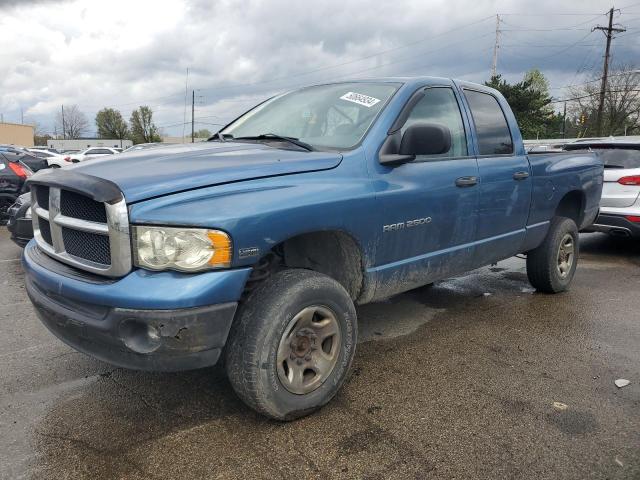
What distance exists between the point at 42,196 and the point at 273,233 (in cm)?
143

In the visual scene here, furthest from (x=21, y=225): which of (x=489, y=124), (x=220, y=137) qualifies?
(x=489, y=124)

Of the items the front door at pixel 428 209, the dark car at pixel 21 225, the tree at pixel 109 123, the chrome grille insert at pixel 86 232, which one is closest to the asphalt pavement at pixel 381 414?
the front door at pixel 428 209

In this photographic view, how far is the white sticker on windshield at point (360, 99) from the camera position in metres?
3.47

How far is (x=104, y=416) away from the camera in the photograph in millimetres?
2885

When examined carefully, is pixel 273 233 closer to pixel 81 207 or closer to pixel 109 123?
pixel 81 207

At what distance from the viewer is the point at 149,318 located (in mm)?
2256

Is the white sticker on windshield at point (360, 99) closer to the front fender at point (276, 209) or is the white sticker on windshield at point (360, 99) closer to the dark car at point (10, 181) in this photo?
the front fender at point (276, 209)

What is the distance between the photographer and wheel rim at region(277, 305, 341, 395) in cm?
267

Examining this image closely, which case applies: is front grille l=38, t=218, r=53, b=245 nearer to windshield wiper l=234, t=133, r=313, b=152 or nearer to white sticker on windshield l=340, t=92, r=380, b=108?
windshield wiper l=234, t=133, r=313, b=152

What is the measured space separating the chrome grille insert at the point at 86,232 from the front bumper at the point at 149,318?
0.24ft

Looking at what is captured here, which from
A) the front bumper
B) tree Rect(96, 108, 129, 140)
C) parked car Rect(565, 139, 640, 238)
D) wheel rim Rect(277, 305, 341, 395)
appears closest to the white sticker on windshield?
wheel rim Rect(277, 305, 341, 395)

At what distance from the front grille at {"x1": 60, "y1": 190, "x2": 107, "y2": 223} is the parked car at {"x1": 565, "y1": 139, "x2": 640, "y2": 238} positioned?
658 cm

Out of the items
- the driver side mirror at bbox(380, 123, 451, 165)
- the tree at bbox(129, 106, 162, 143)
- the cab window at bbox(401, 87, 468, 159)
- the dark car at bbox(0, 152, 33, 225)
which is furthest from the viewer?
the tree at bbox(129, 106, 162, 143)

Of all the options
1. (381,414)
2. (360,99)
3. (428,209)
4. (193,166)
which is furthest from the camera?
(360,99)
